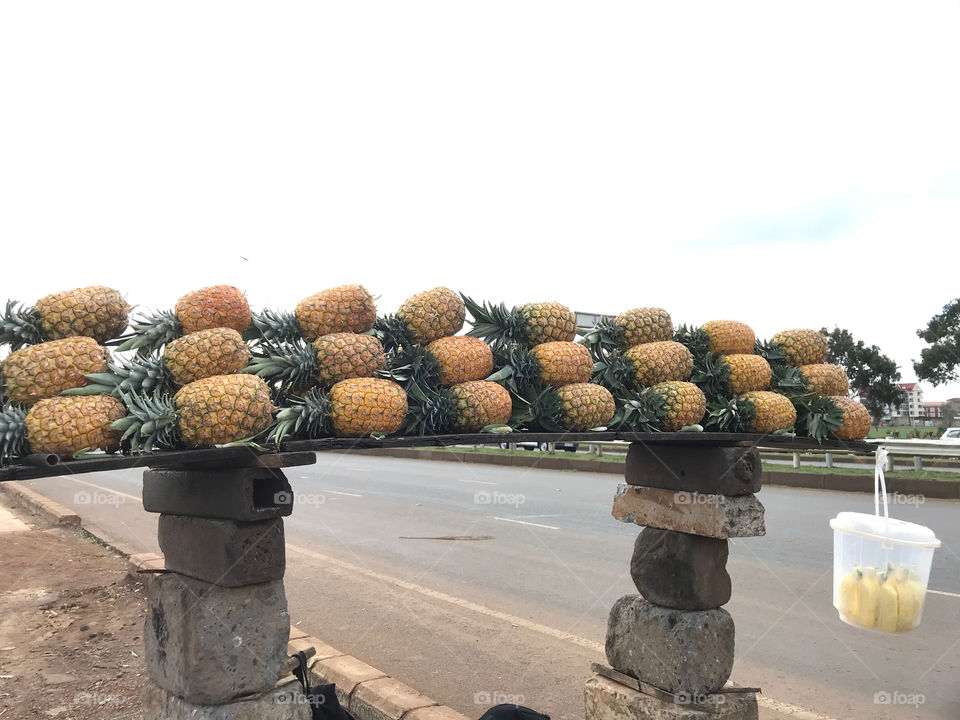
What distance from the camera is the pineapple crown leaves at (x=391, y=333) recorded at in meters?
3.44

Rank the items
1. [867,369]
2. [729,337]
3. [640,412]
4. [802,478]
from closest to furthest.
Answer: [640,412] < [729,337] < [802,478] < [867,369]

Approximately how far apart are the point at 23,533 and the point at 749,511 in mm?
11689

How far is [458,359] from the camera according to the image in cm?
337

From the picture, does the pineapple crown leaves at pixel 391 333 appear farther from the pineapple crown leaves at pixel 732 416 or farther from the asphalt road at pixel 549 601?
the asphalt road at pixel 549 601

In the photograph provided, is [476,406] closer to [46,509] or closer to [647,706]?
[647,706]

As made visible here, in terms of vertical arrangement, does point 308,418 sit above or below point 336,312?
below

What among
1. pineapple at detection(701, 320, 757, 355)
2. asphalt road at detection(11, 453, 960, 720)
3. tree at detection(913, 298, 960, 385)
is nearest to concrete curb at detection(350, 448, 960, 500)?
asphalt road at detection(11, 453, 960, 720)

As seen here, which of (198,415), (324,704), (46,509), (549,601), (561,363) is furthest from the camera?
(46,509)

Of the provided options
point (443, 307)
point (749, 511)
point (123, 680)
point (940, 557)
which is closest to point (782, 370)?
point (749, 511)

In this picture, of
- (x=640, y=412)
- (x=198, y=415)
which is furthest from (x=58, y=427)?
(x=640, y=412)

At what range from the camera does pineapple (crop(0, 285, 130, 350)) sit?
2.76 metres

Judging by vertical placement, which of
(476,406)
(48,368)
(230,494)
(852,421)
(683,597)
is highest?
(48,368)

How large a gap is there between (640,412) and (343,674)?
2813 millimetres

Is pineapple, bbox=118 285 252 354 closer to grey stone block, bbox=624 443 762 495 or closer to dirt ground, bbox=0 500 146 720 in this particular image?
grey stone block, bbox=624 443 762 495
